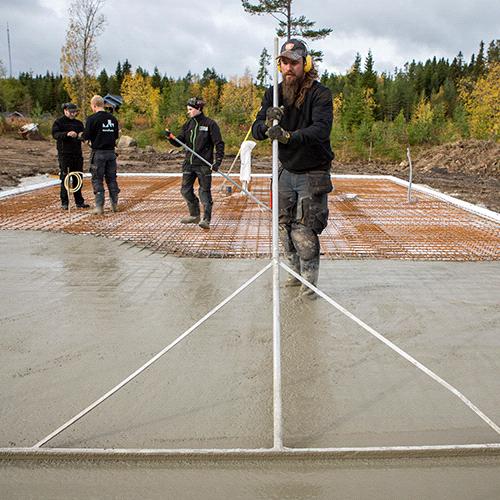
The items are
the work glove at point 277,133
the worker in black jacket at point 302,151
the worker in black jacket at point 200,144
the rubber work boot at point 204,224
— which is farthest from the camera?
the rubber work boot at point 204,224

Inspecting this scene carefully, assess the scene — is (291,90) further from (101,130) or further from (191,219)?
(101,130)

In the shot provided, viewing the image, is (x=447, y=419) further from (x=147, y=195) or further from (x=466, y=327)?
(x=147, y=195)

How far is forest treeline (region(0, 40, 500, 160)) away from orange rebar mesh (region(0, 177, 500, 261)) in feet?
57.7

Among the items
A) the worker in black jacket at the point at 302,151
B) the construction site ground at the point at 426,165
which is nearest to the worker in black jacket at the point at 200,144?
the worker in black jacket at the point at 302,151

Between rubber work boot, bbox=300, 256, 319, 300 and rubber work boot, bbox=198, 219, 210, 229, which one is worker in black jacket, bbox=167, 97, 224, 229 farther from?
rubber work boot, bbox=300, 256, 319, 300

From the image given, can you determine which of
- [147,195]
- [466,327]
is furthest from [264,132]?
[147,195]

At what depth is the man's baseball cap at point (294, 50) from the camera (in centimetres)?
333

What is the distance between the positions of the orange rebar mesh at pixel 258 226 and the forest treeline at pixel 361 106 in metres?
17.6

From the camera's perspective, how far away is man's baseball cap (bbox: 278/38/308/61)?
10.9 ft

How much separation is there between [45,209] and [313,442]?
664 centimetres

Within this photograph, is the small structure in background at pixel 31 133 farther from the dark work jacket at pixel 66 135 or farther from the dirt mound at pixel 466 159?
the dark work jacket at pixel 66 135

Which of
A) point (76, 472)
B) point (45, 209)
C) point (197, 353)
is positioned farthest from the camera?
point (45, 209)

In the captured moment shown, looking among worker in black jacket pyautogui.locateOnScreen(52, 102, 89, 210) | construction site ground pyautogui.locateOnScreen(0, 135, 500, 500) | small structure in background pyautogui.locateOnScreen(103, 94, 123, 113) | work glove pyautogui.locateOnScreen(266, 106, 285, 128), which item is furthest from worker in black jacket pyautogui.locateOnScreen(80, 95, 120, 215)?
work glove pyautogui.locateOnScreen(266, 106, 285, 128)

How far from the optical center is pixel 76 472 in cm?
204
